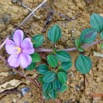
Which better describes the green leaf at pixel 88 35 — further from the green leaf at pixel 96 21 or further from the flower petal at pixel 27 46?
the flower petal at pixel 27 46

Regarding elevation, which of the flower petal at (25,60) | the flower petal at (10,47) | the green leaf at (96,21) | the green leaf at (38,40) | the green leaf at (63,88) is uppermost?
the flower petal at (10,47)

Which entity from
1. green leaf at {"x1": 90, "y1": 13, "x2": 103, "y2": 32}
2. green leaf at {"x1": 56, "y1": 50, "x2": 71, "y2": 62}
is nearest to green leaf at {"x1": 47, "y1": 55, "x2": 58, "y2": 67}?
green leaf at {"x1": 56, "y1": 50, "x2": 71, "y2": 62}

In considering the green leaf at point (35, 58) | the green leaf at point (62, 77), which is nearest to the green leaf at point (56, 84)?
the green leaf at point (62, 77)

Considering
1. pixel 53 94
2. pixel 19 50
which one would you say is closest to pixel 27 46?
pixel 19 50

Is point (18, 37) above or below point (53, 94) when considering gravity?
above

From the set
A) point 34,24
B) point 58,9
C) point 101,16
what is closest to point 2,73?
point 34,24

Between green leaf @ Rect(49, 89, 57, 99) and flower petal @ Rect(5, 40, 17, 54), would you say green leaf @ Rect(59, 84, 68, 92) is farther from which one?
flower petal @ Rect(5, 40, 17, 54)

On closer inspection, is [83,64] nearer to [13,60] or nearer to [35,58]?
[35,58]
